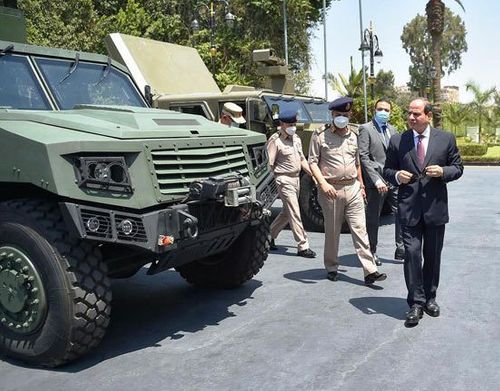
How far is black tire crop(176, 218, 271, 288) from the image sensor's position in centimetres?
522

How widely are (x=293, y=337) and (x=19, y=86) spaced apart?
2.63 meters

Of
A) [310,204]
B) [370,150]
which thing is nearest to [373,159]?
[370,150]

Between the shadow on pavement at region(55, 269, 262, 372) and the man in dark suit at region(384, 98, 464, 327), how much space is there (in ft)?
4.64

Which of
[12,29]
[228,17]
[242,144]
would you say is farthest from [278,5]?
[242,144]

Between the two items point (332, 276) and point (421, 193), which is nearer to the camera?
point (421, 193)

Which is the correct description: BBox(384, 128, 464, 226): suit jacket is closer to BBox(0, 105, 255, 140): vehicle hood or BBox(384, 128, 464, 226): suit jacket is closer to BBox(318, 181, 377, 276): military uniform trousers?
BBox(318, 181, 377, 276): military uniform trousers

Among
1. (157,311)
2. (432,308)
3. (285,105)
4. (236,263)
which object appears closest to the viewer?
(432,308)

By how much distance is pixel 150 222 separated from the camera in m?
3.62

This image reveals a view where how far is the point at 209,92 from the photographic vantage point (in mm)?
9375

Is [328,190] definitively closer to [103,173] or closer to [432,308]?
[432,308]

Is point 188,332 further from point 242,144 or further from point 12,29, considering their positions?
point 12,29

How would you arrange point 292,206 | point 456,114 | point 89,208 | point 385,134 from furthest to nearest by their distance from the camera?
point 456,114 < point 292,206 < point 385,134 < point 89,208

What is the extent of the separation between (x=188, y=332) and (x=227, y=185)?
1.15 m

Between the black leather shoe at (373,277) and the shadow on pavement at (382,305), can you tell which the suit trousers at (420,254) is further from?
the black leather shoe at (373,277)
